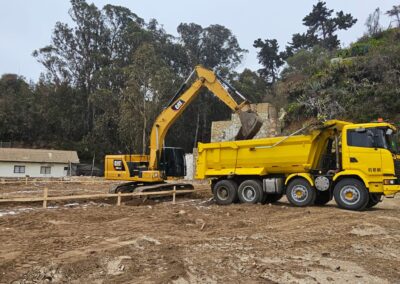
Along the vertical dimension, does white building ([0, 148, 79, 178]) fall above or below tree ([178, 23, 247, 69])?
below

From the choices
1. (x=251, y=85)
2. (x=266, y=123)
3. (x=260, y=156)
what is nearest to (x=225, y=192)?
(x=260, y=156)

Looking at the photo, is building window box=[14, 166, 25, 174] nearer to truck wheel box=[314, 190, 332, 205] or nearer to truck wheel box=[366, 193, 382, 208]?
truck wheel box=[314, 190, 332, 205]

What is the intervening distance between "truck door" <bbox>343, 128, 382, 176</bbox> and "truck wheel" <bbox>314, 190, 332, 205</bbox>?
1388 millimetres

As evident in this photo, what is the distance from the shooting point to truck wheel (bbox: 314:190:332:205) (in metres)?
14.3

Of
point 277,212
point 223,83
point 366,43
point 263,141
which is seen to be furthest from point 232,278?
point 366,43

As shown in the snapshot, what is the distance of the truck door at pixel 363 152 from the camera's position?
41.8 feet

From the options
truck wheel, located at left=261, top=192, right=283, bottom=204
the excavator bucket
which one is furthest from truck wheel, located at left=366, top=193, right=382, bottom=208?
the excavator bucket

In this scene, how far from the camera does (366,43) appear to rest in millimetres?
36562

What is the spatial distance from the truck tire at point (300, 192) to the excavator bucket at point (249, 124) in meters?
2.53

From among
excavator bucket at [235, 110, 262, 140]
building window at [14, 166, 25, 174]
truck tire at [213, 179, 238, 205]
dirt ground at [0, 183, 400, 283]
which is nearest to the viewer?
dirt ground at [0, 183, 400, 283]

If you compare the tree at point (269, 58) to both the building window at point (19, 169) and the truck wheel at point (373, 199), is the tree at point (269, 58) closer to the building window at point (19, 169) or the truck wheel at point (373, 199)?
the building window at point (19, 169)

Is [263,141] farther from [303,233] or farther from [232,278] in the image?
[232,278]

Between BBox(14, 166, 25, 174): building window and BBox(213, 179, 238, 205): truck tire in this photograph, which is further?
BBox(14, 166, 25, 174): building window

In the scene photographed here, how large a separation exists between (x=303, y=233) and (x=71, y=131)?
168ft
